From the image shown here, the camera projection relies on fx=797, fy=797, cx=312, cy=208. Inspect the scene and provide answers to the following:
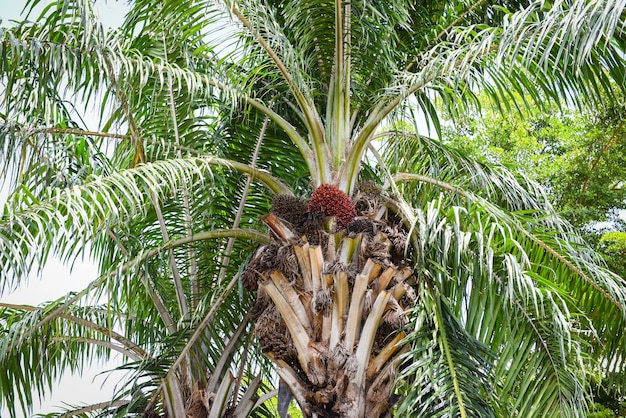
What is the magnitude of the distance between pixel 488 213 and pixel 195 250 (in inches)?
108

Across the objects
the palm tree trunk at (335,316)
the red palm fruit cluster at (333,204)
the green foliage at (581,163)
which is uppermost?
the green foliage at (581,163)

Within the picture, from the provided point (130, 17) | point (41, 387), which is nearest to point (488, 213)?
point (130, 17)

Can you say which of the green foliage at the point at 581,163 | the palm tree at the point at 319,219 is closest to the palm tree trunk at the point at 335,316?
the palm tree at the point at 319,219

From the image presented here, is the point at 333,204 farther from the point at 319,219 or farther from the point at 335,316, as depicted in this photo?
the point at 335,316

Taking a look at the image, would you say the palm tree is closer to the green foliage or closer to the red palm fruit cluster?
the red palm fruit cluster

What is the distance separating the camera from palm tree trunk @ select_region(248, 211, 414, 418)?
5.26 metres

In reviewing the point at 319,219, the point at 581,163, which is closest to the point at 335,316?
the point at 319,219

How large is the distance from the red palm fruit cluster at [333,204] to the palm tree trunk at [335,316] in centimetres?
10

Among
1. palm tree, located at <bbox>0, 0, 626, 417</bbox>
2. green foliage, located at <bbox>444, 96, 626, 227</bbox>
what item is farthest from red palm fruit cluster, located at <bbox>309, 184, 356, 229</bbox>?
green foliage, located at <bbox>444, 96, 626, 227</bbox>

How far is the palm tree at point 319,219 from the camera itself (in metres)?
4.92

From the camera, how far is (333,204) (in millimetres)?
5703

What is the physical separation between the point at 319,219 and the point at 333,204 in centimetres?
15

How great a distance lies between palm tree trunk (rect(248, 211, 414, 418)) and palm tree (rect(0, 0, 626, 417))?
0.01 meters

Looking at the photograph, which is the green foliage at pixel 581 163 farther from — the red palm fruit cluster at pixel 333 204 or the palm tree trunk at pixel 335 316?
the palm tree trunk at pixel 335 316
